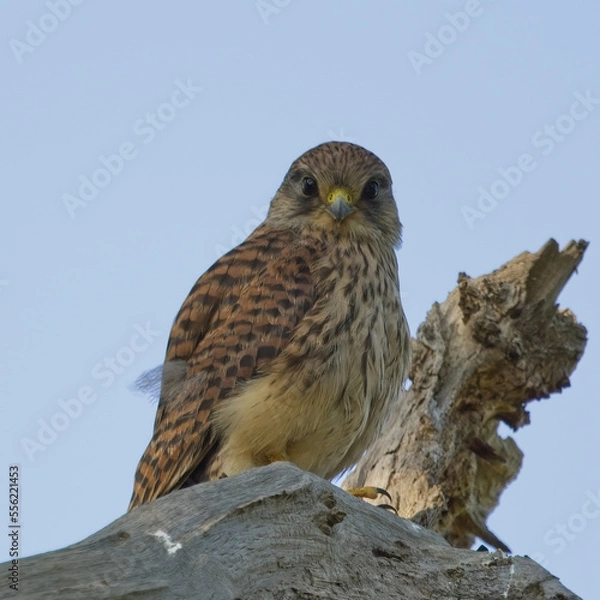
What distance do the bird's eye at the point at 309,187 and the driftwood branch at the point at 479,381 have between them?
0.85 meters

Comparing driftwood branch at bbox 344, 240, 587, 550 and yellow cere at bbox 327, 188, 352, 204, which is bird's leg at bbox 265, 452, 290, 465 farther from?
yellow cere at bbox 327, 188, 352, 204

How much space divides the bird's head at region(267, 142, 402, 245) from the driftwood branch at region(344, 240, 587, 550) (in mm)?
544

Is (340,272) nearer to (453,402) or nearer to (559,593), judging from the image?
(453,402)

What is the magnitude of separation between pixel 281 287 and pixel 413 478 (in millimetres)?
1110

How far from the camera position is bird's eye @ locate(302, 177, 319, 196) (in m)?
5.48

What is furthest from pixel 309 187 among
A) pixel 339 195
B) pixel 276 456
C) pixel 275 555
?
pixel 275 555

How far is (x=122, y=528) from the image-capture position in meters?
3.07

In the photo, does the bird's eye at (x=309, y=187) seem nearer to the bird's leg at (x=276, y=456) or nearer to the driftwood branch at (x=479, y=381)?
the driftwood branch at (x=479, y=381)

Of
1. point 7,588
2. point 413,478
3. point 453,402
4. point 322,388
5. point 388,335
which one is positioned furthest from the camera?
point 453,402

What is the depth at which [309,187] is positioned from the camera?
551 centimetres

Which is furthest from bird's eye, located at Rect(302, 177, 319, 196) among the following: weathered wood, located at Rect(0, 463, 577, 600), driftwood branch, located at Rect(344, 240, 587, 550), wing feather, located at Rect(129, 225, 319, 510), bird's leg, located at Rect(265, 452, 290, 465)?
weathered wood, located at Rect(0, 463, 577, 600)

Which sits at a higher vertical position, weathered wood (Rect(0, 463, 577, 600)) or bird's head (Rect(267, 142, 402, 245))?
bird's head (Rect(267, 142, 402, 245))

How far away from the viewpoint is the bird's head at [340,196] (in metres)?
5.25

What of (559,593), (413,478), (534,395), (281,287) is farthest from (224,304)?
(559,593)
